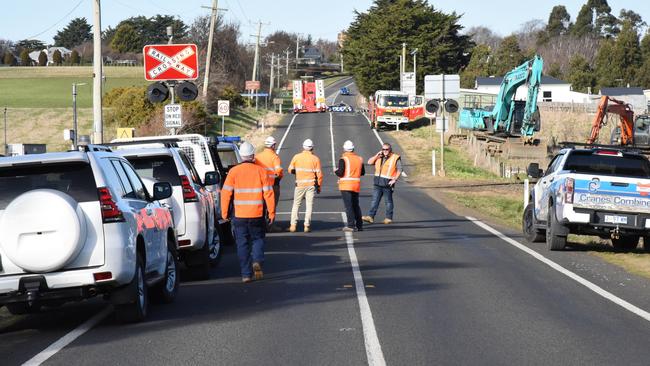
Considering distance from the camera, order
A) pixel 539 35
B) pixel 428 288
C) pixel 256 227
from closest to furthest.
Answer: pixel 428 288, pixel 256 227, pixel 539 35

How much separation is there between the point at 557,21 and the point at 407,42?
80949mm

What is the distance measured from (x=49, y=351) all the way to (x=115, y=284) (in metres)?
0.96

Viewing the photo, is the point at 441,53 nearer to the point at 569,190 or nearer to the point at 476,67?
the point at 476,67

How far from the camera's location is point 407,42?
339ft

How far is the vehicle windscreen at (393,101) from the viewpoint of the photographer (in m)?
70.1

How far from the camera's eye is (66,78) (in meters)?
116

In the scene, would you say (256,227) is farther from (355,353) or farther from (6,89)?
(6,89)

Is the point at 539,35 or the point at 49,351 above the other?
the point at 539,35

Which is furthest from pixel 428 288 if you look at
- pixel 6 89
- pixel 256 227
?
pixel 6 89

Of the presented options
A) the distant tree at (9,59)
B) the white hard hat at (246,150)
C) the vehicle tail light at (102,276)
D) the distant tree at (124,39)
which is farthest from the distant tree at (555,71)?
the vehicle tail light at (102,276)

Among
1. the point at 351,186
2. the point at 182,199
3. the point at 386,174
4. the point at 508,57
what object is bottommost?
the point at 351,186

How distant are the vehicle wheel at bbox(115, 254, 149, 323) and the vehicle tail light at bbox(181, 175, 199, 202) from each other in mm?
3622

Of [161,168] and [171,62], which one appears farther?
[171,62]

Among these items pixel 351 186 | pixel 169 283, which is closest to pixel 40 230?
pixel 169 283
